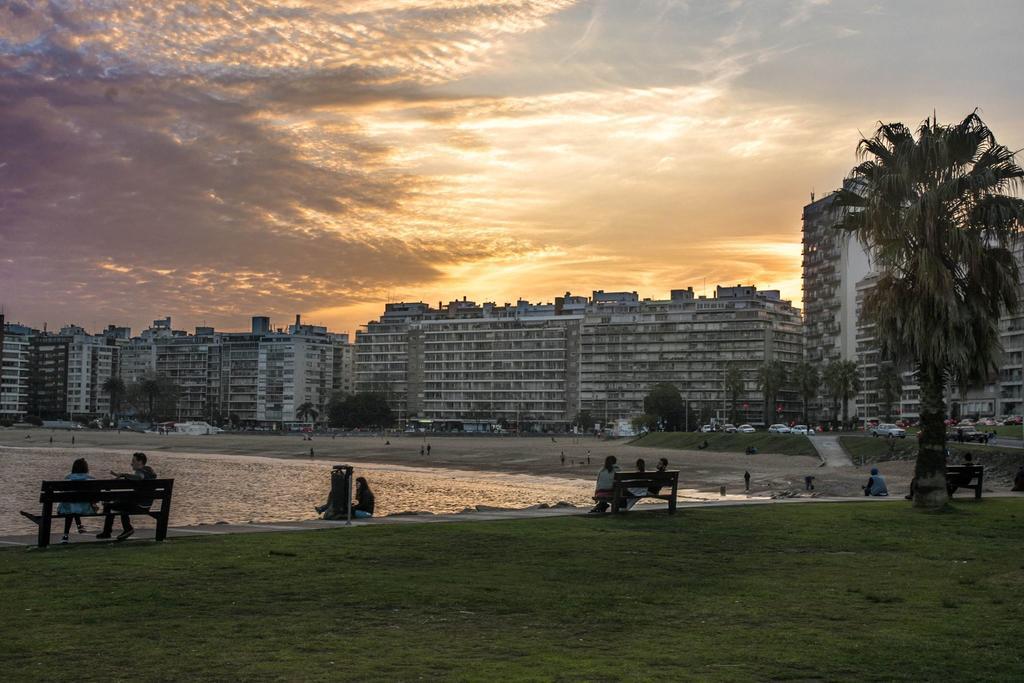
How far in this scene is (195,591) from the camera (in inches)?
444

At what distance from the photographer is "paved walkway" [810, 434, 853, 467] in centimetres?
8275

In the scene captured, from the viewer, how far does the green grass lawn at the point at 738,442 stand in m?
97.4

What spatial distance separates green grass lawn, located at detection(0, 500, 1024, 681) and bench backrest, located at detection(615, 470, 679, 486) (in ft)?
10.9

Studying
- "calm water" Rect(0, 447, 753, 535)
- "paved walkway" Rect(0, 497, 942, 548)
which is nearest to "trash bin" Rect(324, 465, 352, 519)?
"paved walkway" Rect(0, 497, 942, 548)

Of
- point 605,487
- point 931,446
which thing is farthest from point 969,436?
point 605,487

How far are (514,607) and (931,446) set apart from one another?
51.6 ft

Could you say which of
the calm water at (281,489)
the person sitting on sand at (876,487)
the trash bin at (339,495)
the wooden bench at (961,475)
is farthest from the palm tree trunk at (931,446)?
the calm water at (281,489)

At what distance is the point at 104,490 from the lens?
15.5 meters

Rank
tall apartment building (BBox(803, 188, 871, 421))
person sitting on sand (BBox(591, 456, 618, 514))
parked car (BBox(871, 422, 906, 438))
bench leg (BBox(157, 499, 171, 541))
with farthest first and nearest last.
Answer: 1. tall apartment building (BBox(803, 188, 871, 421))
2. parked car (BBox(871, 422, 906, 438))
3. person sitting on sand (BBox(591, 456, 618, 514))
4. bench leg (BBox(157, 499, 171, 541))

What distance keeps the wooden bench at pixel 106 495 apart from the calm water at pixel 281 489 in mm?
20761

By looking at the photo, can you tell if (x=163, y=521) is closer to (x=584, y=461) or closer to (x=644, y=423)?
(x=584, y=461)

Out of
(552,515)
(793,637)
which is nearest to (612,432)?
(552,515)

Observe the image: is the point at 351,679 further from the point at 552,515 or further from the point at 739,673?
the point at 552,515

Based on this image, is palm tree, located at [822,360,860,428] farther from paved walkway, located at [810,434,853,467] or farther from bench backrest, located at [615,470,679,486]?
bench backrest, located at [615,470,679,486]
